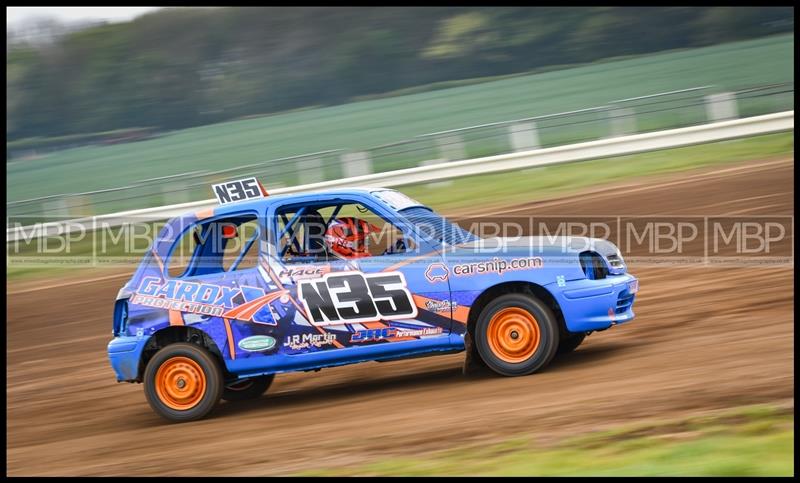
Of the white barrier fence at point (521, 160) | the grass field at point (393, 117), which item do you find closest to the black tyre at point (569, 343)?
the white barrier fence at point (521, 160)

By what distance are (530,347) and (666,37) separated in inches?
1024

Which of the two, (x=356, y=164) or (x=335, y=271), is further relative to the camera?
(x=356, y=164)

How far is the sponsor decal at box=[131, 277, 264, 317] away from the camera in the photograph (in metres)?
8.21

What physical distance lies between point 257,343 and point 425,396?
58.5 inches

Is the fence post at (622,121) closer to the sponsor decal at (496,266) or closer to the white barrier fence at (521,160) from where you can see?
the white barrier fence at (521,160)

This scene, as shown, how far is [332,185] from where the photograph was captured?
19.8 m

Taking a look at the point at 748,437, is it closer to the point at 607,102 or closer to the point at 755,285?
the point at 755,285

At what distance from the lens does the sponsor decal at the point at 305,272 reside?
8.02m

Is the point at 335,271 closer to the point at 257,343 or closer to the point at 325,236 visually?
the point at 325,236

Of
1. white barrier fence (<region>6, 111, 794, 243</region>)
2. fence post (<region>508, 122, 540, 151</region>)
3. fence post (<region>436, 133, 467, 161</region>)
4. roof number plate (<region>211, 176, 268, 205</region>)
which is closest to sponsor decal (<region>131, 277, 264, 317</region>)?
roof number plate (<region>211, 176, 268, 205</region>)

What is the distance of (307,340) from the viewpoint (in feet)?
26.5

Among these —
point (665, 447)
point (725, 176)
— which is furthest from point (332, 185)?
point (665, 447)

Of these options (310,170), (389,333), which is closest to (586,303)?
(389,333)

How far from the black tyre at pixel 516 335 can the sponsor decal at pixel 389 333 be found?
15.3 inches
